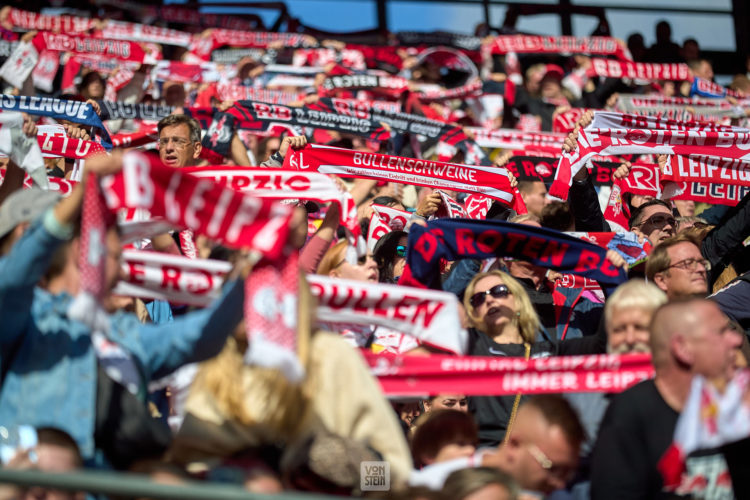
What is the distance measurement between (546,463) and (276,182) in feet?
7.52

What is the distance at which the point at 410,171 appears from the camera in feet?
21.8

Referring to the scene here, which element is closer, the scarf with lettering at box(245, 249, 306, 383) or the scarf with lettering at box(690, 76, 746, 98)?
the scarf with lettering at box(245, 249, 306, 383)

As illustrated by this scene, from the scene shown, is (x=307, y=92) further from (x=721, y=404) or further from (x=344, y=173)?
(x=721, y=404)

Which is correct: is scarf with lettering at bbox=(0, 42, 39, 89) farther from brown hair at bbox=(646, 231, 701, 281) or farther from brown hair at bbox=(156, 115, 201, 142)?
brown hair at bbox=(646, 231, 701, 281)

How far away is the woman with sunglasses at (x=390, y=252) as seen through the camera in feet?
19.7

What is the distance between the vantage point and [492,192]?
671cm

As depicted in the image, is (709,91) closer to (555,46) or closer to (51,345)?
(555,46)

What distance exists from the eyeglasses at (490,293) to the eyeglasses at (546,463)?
4.18 ft

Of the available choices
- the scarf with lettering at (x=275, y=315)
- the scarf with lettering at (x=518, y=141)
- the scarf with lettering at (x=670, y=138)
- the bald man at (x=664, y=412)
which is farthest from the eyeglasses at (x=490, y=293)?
the scarf with lettering at (x=518, y=141)

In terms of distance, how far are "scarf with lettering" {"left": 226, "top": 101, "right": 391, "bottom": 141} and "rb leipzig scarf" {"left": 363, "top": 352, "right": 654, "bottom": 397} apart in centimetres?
444

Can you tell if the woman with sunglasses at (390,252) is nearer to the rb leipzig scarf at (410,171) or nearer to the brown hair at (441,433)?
the rb leipzig scarf at (410,171)

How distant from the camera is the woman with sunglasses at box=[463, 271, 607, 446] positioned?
14.6ft

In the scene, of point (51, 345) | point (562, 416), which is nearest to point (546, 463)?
point (562, 416)

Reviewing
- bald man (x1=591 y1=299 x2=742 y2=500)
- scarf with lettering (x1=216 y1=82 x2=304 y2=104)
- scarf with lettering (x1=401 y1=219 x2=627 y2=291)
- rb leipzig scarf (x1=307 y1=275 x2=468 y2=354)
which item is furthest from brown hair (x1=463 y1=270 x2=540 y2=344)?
scarf with lettering (x1=216 y1=82 x2=304 y2=104)
